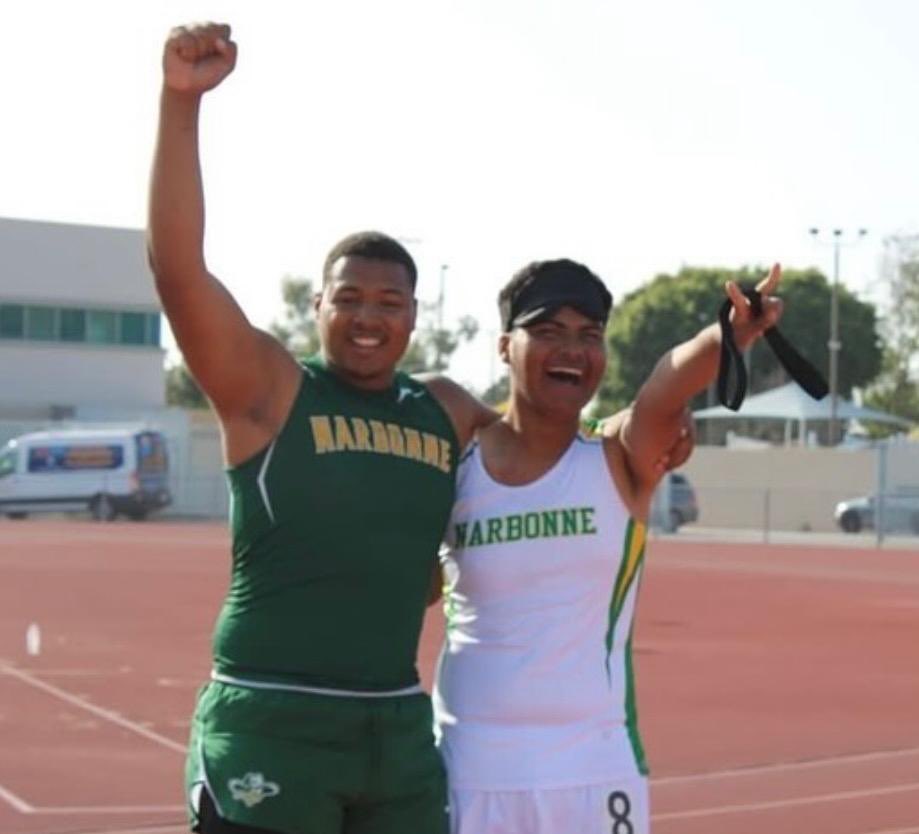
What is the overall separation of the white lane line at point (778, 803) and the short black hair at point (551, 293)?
17.4 feet

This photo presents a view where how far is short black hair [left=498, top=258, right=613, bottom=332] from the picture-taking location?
4277 millimetres

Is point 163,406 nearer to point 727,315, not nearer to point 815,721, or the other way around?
point 815,721

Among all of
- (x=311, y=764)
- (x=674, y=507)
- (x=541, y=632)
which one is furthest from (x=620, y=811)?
(x=674, y=507)

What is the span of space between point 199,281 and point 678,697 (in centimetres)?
1057

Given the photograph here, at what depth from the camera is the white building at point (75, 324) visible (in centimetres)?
5712

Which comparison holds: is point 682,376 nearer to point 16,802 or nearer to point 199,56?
point 199,56

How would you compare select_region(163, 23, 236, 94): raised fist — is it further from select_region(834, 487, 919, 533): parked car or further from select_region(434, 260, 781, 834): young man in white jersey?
select_region(834, 487, 919, 533): parked car

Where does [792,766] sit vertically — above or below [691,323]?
below

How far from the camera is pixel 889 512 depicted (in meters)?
39.3

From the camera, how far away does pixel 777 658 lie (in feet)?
55.9

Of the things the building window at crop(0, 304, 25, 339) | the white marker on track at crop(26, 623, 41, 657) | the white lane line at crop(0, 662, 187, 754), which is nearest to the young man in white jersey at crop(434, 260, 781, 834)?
the white lane line at crop(0, 662, 187, 754)

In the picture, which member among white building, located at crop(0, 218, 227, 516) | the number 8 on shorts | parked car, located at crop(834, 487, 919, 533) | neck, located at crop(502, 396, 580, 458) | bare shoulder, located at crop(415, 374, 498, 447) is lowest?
parked car, located at crop(834, 487, 919, 533)

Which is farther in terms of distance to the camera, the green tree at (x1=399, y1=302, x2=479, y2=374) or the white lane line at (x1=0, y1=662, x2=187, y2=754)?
the green tree at (x1=399, y1=302, x2=479, y2=374)

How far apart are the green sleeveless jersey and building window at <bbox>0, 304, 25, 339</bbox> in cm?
5423
